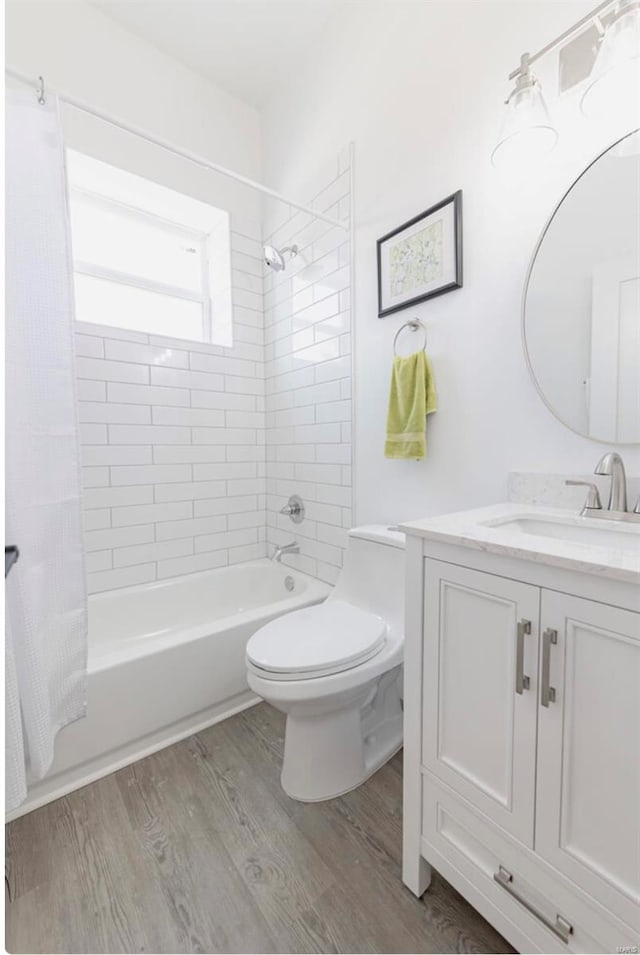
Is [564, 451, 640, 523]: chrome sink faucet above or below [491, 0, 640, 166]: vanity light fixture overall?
below

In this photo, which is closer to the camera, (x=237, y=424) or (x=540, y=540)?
(x=540, y=540)

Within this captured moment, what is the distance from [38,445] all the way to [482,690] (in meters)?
1.22

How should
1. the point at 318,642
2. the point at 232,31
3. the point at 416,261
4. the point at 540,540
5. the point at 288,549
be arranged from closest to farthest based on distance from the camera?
the point at 540,540
the point at 318,642
the point at 416,261
the point at 232,31
the point at 288,549

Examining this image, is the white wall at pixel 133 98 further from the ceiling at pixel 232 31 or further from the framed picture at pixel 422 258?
the framed picture at pixel 422 258

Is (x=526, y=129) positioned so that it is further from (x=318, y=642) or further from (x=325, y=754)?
(x=325, y=754)

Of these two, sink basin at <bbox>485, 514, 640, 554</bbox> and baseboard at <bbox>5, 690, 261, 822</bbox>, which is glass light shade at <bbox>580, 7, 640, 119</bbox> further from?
baseboard at <bbox>5, 690, 261, 822</bbox>

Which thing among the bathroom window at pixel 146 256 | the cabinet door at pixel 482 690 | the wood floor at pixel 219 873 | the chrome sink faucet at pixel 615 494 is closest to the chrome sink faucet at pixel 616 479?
the chrome sink faucet at pixel 615 494

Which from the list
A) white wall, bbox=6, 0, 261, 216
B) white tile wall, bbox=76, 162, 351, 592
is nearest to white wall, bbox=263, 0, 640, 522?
white tile wall, bbox=76, 162, 351, 592

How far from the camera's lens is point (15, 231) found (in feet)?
3.38

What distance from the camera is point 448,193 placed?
1398 millimetres

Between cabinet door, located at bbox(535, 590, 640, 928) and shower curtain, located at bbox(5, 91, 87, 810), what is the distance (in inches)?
46.6

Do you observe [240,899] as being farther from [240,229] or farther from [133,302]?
[240,229]

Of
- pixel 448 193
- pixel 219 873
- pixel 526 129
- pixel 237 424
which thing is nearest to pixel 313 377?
pixel 237 424

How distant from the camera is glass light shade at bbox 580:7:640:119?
900 millimetres
